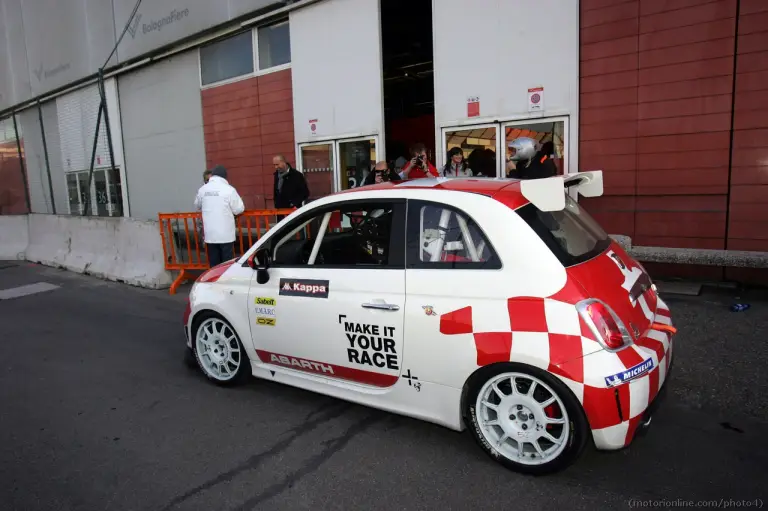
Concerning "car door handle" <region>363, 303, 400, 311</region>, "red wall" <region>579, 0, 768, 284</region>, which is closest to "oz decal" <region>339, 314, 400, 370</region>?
"car door handle" <region>363, 303, 400, 311</region>

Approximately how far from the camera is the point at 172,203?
580 inches

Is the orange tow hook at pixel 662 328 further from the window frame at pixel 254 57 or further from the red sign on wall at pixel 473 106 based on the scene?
the window frame at pixel 254 57

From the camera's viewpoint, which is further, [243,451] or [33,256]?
[33,256]

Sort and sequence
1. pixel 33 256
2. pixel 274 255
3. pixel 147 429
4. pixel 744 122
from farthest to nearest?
1. pixel 33 256
2. pixel 744 122
3. pixel 274 255
4. pixel 147 429

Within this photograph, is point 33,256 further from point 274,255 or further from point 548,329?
point 548,329

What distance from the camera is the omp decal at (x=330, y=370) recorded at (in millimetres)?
3543

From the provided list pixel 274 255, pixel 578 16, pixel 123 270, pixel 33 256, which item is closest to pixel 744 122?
pixel 578 16

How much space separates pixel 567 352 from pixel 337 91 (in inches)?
346

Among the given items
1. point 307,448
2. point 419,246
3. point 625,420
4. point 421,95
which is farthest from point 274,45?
point 625,420

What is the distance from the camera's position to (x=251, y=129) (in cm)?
1245

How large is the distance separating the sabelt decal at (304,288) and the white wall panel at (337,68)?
657 centimetres

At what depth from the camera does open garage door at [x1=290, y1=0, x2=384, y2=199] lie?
1002cm

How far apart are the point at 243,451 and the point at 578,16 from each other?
7.28 metres

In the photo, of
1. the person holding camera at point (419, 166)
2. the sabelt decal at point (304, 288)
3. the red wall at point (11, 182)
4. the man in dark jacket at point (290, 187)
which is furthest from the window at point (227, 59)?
the red wall at point (11, 182)
